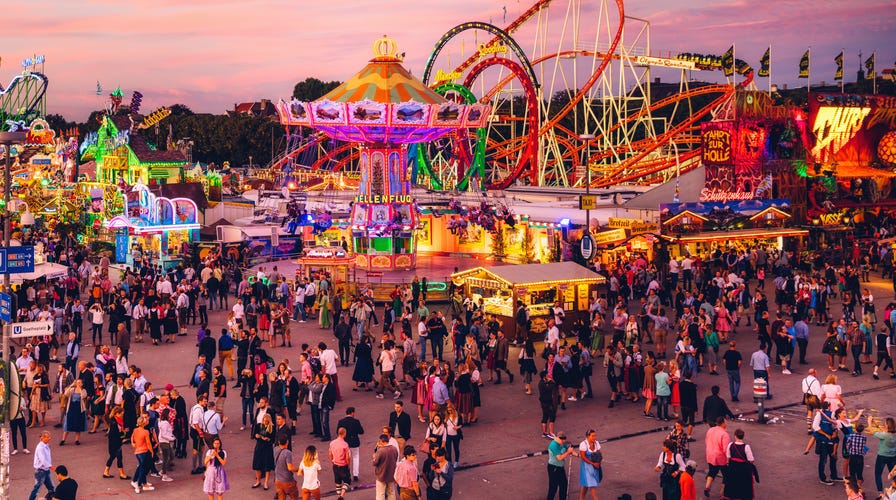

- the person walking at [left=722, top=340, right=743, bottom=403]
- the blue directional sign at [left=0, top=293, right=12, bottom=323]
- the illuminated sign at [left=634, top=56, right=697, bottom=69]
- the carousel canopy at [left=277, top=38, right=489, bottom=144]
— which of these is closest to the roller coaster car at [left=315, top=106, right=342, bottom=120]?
the carousel canopy at [left=277, top=38, right=489, bottom=144]

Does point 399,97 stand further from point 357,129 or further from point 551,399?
point 551,399

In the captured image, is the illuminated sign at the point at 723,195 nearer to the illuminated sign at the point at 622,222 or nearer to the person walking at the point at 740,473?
the illuminated sign at the point at 622,222

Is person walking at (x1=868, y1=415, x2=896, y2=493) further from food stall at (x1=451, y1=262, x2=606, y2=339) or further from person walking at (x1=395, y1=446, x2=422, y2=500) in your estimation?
food stall at (x1=451, y1=262, x2=606, y2=339)

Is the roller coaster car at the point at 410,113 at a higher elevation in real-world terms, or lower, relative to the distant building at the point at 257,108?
lower

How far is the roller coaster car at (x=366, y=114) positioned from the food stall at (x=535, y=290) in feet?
30.6

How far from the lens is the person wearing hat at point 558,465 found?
45.1 ft

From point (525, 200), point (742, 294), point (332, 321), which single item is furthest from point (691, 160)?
point (332, 321)

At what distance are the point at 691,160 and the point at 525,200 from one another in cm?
1321

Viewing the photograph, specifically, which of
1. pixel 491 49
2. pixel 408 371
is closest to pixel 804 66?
pixel 491 49

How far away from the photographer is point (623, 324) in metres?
23.5

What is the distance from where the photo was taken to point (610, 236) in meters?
34.7

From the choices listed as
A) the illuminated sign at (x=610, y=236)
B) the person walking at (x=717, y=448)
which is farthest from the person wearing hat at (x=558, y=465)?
the illuminated sign at (x=610, y=236)

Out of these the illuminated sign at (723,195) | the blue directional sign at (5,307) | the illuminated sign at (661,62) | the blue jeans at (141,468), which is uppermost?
the illuminated sign at (661,62)

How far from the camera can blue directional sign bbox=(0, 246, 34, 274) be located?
15508 mm
